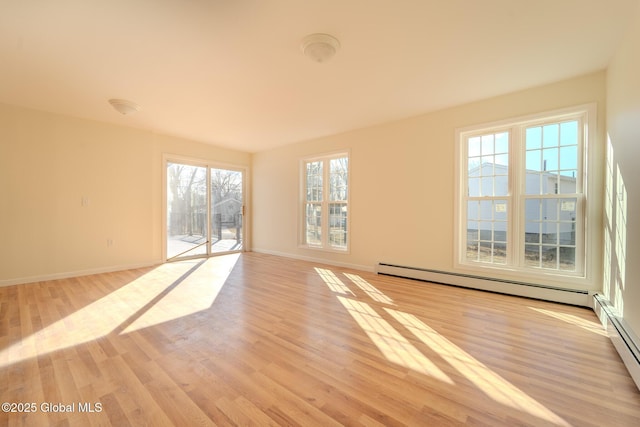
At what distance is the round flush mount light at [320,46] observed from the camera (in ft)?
7.61

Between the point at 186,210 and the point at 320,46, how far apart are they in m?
4.69

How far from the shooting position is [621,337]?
1975mm

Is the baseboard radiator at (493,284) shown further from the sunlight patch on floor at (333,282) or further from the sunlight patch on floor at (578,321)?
the sunlight patch on floor at (333,282)

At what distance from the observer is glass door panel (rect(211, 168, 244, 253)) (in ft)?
20.5

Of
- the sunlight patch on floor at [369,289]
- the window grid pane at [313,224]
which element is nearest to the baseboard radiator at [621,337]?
the sunlight patch on floor at [369,289]

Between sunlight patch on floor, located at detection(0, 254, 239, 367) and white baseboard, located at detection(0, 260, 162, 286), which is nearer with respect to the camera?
sunlight patch on floor, located at detection(0, 254, 239, 367)

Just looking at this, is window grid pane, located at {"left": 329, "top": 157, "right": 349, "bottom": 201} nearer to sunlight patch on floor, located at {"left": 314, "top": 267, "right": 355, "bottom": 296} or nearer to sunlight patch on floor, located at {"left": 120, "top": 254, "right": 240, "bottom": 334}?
sunlight patch on floor, located at {"left": 314, "top": 267, "right": 355, "bottom": 296}

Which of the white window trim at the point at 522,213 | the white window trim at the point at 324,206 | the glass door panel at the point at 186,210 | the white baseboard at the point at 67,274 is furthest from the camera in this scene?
the glass door panel at the point at 186,210

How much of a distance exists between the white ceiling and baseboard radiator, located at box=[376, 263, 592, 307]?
2.44 m

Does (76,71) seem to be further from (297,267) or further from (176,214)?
(297,267)

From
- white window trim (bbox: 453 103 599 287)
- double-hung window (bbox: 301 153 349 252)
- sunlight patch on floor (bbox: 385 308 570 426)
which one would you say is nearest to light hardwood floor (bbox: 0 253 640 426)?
sunlight patch on floor (bbox: 385 308 570 426)

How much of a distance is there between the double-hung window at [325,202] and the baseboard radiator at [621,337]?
3.41 metres

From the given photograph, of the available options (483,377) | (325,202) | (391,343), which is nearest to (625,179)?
(483,377)

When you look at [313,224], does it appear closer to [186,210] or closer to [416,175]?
[416,175]
